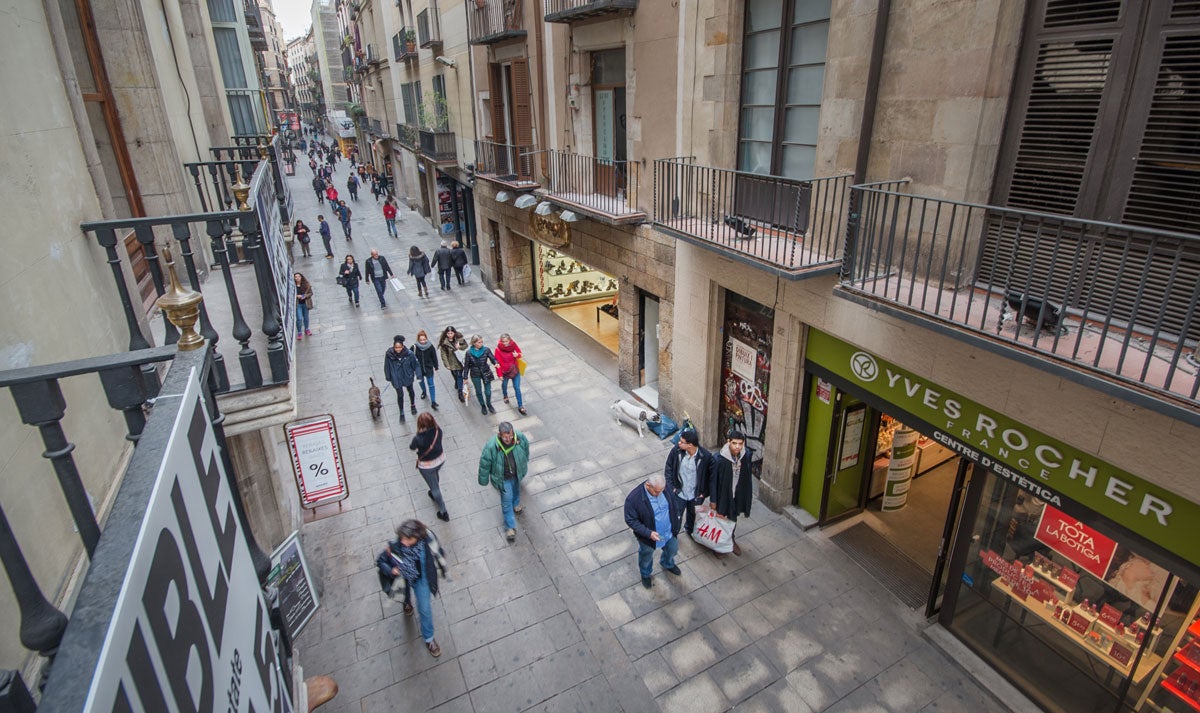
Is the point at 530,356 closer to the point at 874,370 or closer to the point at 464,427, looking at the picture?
the point at 464,427

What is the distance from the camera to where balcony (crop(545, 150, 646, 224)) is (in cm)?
1142

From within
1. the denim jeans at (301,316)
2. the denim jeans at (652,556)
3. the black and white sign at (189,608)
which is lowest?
the denim jeans at (652,556)

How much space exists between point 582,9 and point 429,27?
13.7 metres

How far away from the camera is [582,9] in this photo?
10.7m

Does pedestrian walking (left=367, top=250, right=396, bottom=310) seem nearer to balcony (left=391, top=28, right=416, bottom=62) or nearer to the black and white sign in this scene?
balcony (left=391, top=28, right=416, bottom=62)

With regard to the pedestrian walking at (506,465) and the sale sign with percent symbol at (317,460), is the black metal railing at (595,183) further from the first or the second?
the sale sign with percent symbol at (317,460)

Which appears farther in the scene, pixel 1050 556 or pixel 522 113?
pixel 522 113

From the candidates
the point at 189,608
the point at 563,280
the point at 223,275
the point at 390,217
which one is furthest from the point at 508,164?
the point at 189,608

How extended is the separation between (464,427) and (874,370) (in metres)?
7.78

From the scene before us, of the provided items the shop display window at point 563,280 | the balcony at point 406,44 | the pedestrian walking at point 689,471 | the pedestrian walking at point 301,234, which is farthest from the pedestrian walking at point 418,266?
the pedestrian walking at point 689,471

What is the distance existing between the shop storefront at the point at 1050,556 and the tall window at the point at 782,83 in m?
2.49

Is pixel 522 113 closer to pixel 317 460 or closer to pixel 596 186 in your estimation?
Result: pixel 596 186

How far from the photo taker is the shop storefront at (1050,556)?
4.93 meters

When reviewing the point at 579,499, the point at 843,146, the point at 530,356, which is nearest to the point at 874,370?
the point at 843,146
